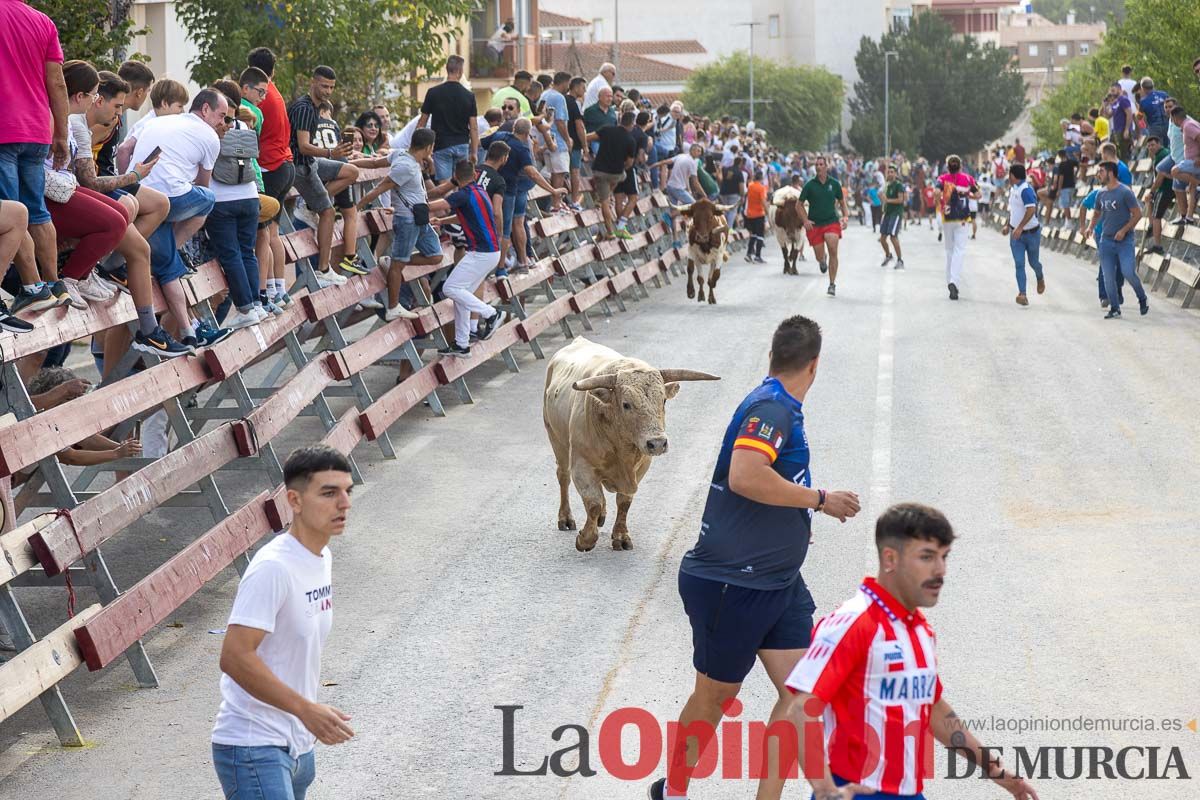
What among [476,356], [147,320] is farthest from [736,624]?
[476,356]

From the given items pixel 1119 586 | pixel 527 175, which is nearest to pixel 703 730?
pixel 1119 586

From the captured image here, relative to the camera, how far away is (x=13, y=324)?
833 centimetres

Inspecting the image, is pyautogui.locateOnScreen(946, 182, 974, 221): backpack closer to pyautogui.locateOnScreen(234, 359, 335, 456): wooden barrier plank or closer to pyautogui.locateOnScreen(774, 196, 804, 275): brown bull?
pyautogui.locateOnScreen(774, 196, 804, 275): brown bull

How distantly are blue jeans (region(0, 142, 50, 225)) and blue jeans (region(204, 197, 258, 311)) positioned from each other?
7.79 ft

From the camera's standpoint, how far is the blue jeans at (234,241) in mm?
11625

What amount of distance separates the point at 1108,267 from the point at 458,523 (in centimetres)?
1362

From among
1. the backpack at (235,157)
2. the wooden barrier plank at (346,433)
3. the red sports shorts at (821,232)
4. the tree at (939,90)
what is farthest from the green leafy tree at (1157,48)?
the tree at (939,90)

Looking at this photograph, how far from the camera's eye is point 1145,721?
7648 millimetres

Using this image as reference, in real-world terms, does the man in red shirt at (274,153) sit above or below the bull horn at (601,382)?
above

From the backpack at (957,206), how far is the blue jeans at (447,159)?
34.0 ft

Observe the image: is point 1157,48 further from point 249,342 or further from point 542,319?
point 249,342

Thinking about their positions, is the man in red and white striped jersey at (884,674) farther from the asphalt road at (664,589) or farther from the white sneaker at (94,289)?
the white sneaker at (94,289)

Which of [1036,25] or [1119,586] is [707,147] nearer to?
[1119,586]

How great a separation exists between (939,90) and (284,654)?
105 m
